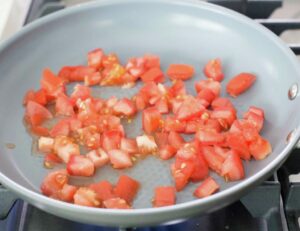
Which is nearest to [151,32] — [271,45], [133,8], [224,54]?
[133,8]

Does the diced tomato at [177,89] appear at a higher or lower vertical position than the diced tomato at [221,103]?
higher

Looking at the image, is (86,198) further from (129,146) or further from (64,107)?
(64,107)

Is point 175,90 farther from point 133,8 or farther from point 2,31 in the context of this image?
point 2,31

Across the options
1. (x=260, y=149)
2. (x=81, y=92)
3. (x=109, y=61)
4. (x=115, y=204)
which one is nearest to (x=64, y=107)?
(x=81, y=92)

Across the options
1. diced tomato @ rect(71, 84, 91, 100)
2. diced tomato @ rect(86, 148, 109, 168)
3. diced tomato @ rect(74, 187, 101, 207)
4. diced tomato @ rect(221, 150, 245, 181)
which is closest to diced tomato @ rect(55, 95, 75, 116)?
diced tomato @ rect(71, 84, 91, 100)

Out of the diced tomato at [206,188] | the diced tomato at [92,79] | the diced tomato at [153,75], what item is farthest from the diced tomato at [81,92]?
the diced tomato at [206,188]

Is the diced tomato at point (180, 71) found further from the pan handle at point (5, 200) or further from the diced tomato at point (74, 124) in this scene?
the pan handle at point (5, 200)
